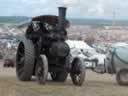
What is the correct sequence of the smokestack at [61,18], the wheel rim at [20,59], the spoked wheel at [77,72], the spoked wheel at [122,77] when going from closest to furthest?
the spoked wheel at [77,72] → the smokestack at [61,18] → the wheel rim at [20,59] → the spoked wheel at [122,77]

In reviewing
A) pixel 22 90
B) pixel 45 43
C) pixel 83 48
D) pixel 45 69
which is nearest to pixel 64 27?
pixel 45 43

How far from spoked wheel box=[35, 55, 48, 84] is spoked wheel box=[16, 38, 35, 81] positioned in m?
0.40

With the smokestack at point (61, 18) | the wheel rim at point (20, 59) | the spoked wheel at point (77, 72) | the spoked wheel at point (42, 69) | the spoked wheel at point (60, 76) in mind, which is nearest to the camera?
the spoked wheel at point (42, 69)

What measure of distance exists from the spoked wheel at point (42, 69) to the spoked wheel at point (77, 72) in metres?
1.26

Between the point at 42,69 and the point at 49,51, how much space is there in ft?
3.02

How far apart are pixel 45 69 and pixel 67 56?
4.18 feet

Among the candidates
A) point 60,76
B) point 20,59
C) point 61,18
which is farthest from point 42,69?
point 60,76

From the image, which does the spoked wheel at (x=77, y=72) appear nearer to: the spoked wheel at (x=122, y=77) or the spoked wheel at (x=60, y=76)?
the spoked wheel at (x=60, y=76)

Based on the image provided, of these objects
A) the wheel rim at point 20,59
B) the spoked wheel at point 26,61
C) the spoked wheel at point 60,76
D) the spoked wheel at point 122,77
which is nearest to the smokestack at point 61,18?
the spoked wheel at point 26,61

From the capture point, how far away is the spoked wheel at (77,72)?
16.7 m

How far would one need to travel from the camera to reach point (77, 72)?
17.1 meters

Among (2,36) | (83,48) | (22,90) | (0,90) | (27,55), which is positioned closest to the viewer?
(0,90)

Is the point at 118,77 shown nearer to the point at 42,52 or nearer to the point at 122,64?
the point at 122,64

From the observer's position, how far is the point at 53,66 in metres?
17.4
